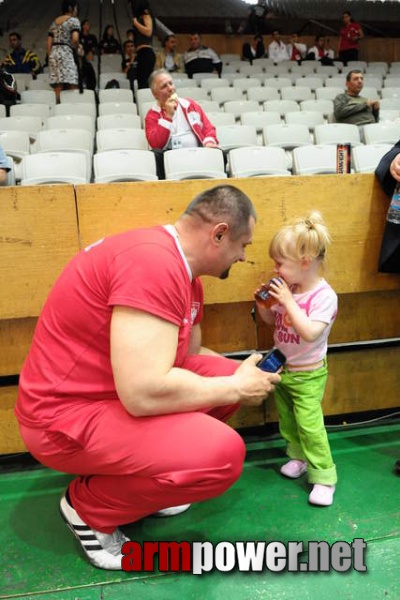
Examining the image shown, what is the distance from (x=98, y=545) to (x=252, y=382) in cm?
66

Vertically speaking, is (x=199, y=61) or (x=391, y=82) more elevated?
(x=199, y=61)

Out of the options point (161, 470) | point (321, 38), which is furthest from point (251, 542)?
point (321, 38)

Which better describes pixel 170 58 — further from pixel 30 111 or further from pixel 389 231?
pixel 389 231

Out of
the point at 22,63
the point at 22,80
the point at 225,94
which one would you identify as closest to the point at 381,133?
the point at 225,94

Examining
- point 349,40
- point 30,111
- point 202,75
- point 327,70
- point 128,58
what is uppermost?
point 349,40

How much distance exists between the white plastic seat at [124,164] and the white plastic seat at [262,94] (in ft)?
11.3

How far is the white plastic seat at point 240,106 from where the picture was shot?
560 cm

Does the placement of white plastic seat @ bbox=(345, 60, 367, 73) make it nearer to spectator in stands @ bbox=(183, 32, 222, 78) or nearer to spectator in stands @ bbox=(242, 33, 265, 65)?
spectator in stands @ bbox=(242, 33, 265, 65)

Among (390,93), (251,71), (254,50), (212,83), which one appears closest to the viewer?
→ (390,93)

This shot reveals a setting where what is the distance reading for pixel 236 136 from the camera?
429cm

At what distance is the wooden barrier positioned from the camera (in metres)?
1.72

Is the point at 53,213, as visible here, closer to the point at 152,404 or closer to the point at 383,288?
the point at 152,404

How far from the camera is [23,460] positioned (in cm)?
195

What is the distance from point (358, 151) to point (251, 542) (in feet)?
9.33
